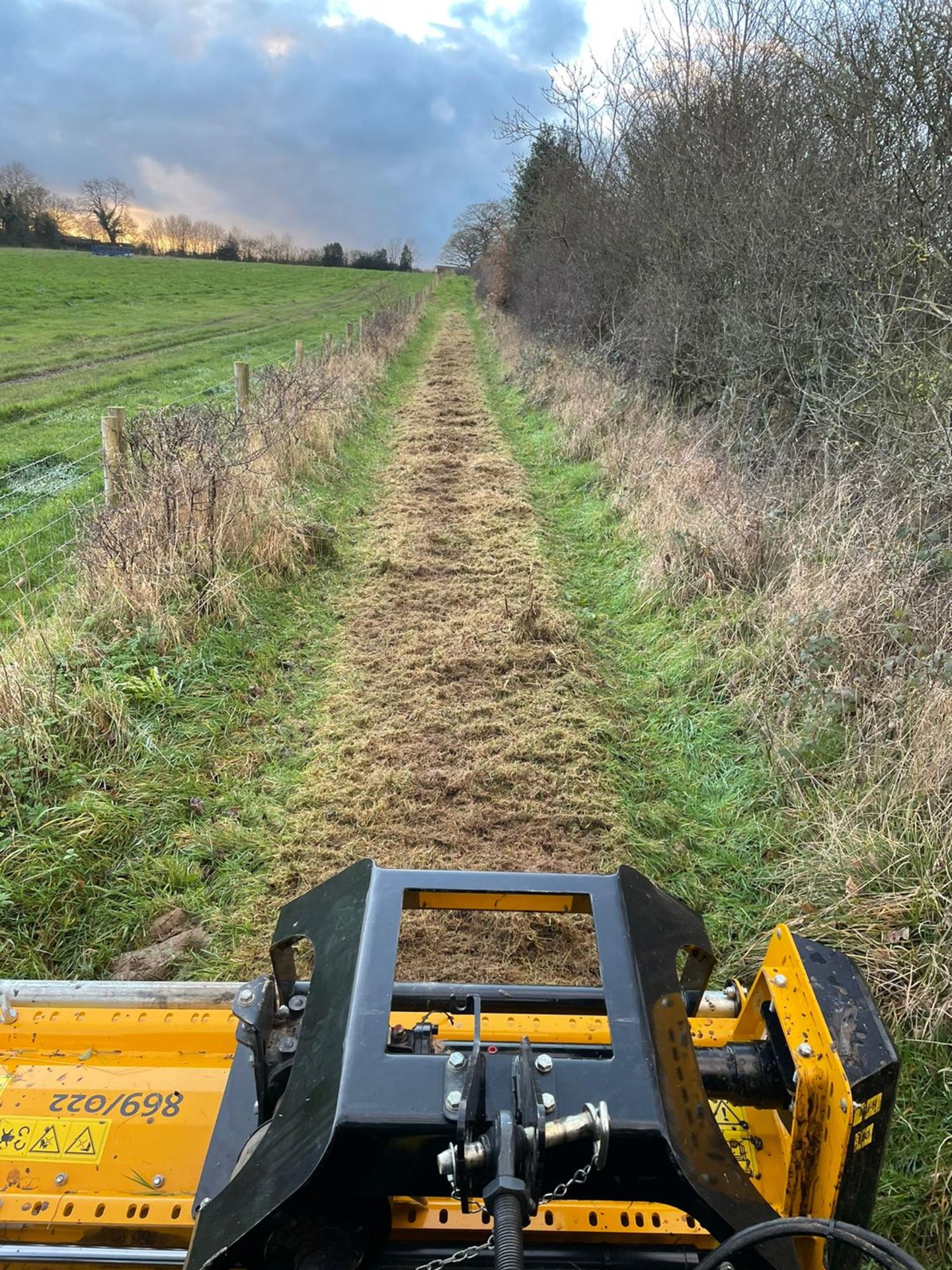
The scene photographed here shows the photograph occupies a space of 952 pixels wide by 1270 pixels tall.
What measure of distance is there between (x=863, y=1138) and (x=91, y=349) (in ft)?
70.9

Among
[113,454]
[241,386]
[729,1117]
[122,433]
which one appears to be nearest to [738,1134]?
[729,1117]

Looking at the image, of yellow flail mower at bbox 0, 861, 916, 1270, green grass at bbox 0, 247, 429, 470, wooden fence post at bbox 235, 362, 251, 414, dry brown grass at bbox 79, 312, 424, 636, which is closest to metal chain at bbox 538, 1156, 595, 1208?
yellow flail mower at bbox 0, 861, 916, 1270

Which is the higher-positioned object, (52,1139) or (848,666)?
(848,666)

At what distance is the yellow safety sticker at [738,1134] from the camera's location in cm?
201

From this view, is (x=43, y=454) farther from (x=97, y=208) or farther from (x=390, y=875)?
(x=97, y=208)

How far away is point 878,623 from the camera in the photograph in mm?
4406

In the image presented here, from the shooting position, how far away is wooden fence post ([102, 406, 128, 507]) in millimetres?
5926

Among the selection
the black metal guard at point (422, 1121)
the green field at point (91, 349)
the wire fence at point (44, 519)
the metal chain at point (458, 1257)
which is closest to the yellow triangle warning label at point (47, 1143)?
the black metal guard at point (422, 1121)

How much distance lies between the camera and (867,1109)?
1.60m

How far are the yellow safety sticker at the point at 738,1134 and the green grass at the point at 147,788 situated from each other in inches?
74.6

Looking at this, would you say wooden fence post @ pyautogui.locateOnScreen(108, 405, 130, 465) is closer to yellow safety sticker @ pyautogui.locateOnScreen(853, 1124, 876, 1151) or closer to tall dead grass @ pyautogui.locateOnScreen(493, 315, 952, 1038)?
tall dead grass @ pyautogui.locateOnScreen(493, 315, 952, 1038)

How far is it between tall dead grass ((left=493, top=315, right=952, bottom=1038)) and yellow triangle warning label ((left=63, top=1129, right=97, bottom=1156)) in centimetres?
246

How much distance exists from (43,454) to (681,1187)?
36.0 ft

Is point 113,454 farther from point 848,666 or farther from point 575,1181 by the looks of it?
point 575,1181
